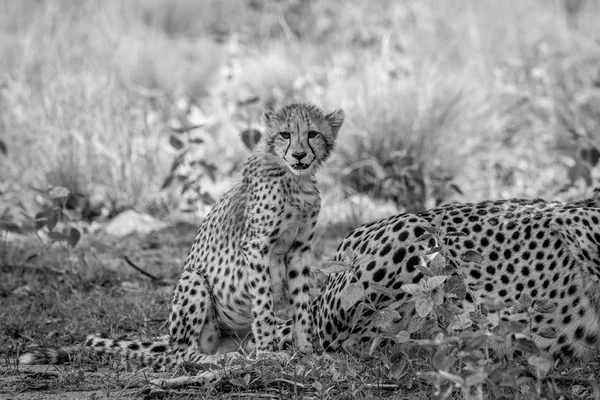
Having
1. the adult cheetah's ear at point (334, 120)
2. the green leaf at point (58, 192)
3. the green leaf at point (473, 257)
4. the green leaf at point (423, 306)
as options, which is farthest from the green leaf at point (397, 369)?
the green leaf at point (58, 192)

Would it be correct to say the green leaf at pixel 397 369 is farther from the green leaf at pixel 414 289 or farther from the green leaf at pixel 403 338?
the green leaf at pixel 414 289

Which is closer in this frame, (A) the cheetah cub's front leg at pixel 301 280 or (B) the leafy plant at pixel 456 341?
(B) the leafy plant at pixel 456 341

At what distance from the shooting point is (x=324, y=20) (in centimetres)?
1291

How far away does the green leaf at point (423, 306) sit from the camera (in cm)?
351

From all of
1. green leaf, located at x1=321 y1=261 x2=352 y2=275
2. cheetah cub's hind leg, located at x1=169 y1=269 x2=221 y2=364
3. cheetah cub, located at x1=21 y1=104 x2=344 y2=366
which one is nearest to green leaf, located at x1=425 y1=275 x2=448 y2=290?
green leaf, located at x1=321 y1=261 x2=352 y2=275

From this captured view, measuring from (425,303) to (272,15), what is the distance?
976cm

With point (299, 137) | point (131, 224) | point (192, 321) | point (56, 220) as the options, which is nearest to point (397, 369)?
point (192, 321)

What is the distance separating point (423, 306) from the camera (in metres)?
3.54

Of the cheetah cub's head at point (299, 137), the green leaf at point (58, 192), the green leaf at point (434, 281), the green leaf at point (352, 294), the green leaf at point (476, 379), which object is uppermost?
the cheetah cub's head at point (299, 137)

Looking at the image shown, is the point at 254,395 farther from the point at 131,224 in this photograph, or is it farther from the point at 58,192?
the point at 131,224

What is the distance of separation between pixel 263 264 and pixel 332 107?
4.35 m

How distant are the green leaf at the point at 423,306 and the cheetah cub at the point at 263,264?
85 cm

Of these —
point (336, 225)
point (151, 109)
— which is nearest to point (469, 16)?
point (151, 109)

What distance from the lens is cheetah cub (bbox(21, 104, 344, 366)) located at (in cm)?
423
